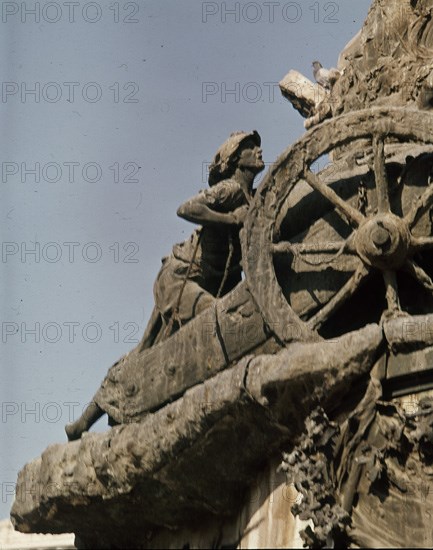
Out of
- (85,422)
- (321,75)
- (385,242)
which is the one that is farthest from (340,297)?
(321,75)

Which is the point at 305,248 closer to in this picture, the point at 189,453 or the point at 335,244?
the point at 335,244

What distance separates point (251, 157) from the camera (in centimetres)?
1437

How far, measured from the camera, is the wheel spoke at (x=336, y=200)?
509 inches

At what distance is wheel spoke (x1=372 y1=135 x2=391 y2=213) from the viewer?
12.9m

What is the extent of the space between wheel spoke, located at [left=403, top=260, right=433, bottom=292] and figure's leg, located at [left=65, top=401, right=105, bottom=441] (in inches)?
154

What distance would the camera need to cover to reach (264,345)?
13.4m

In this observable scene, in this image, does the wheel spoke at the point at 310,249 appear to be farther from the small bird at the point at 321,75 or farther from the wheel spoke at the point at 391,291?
the small bird at the point at 321,75

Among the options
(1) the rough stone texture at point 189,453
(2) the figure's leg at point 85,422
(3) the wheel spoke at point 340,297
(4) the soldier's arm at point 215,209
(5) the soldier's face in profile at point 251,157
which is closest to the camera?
(1) the rough stone texture at point 189,453

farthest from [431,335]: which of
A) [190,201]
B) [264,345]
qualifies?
[190,201]

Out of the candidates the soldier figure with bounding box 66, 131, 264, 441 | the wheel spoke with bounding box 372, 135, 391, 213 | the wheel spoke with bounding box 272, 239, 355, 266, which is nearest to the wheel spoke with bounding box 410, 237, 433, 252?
the wheel spoke with bounding box 372, 135, 391, 213

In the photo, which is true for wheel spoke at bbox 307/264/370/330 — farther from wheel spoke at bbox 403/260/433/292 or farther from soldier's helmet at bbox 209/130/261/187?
soldier's helmet at bbox 209/130/261/187

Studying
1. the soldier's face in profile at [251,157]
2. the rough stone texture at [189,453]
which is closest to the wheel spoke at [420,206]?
the rough stone texture at [189,453]

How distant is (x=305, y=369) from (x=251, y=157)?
2543 millimetres

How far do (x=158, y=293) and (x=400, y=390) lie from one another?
322 cm
